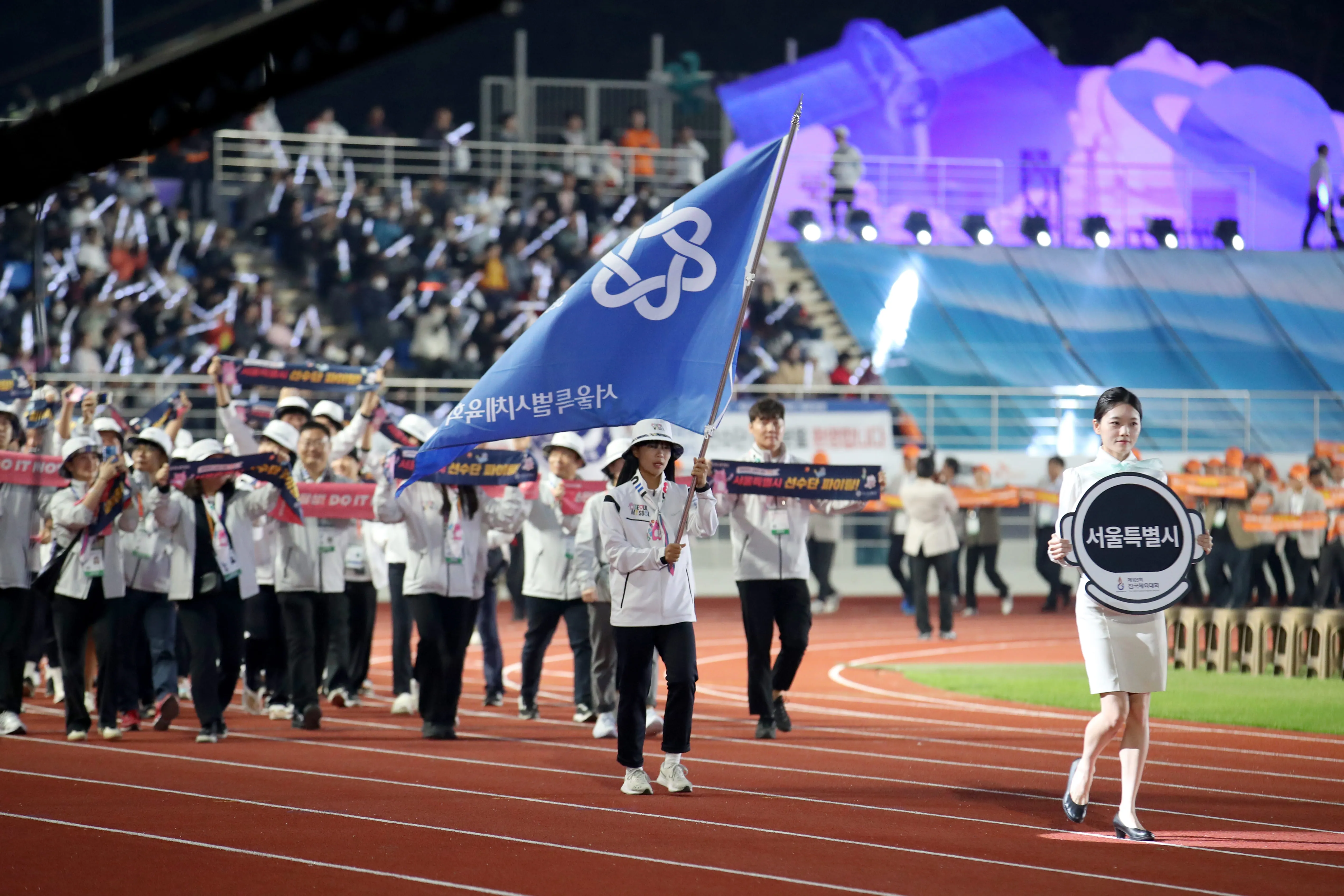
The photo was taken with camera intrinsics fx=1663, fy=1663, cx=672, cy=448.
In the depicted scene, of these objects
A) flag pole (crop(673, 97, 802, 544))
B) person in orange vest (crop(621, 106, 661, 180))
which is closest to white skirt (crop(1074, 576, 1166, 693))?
flag pole (crop(673, 97, 802, 544))

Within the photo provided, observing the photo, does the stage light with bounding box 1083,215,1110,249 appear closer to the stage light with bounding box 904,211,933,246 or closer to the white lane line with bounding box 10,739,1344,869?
the stage light with bounding box 904,211,933,246

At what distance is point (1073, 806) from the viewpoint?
743 cm

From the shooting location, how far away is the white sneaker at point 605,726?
35.6ft

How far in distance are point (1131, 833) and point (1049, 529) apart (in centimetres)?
1864

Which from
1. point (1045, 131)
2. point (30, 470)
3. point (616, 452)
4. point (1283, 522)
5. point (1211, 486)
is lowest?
point (1283, 522)

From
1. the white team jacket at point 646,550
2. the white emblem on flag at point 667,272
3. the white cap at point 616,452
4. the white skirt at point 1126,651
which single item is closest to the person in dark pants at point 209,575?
the white cap at point 616,452

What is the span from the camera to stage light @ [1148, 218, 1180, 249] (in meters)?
36.2

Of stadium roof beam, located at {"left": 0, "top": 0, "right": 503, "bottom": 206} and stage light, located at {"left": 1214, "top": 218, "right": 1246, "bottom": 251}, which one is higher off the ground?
stage light, located at {"left": 1214, "top": 218, "right": 1246, "bottom": 251}

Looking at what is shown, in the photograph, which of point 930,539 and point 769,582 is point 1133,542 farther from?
point 930,539

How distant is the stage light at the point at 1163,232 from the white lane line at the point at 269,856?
32078 mm

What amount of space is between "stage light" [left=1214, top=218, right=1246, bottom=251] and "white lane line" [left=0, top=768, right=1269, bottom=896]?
31.7 m

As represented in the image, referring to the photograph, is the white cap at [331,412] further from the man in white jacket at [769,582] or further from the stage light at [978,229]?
the stage light at [978,229]

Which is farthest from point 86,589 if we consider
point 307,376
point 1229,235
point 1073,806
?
point 1229,235

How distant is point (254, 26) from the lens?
5430mm
